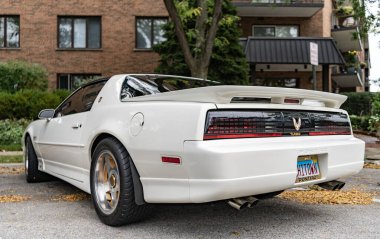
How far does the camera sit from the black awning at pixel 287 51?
17.4m

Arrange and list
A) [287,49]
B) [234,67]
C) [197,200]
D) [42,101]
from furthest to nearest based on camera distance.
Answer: [287,49] → [234,67] → [42,101] → [197,200]

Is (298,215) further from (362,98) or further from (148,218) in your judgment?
(362,98)

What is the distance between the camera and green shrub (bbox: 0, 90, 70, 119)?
13.3 meters

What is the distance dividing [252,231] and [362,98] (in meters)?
18.0

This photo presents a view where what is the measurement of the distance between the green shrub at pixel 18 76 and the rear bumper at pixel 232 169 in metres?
13.6

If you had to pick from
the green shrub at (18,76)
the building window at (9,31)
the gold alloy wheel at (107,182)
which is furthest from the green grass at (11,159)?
the building window at (9,31)

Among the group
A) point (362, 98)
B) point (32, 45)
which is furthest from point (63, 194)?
point (362, 98)

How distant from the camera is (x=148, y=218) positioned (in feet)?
13.2

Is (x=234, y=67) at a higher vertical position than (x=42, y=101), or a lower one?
higher

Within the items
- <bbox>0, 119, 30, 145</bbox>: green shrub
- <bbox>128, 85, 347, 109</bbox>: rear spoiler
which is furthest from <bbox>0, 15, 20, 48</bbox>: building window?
<bbox>128, 85, 347, 109</bbox>: rear spoiler

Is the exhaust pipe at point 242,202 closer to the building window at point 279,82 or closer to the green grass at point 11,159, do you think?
the green grass at point 11,159

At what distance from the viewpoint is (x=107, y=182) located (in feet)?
13.1

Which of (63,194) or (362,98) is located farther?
(362,98)

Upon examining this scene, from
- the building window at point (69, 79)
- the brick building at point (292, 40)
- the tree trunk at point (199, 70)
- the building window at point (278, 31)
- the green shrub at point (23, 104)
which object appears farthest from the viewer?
the building window at point (278, 31)
